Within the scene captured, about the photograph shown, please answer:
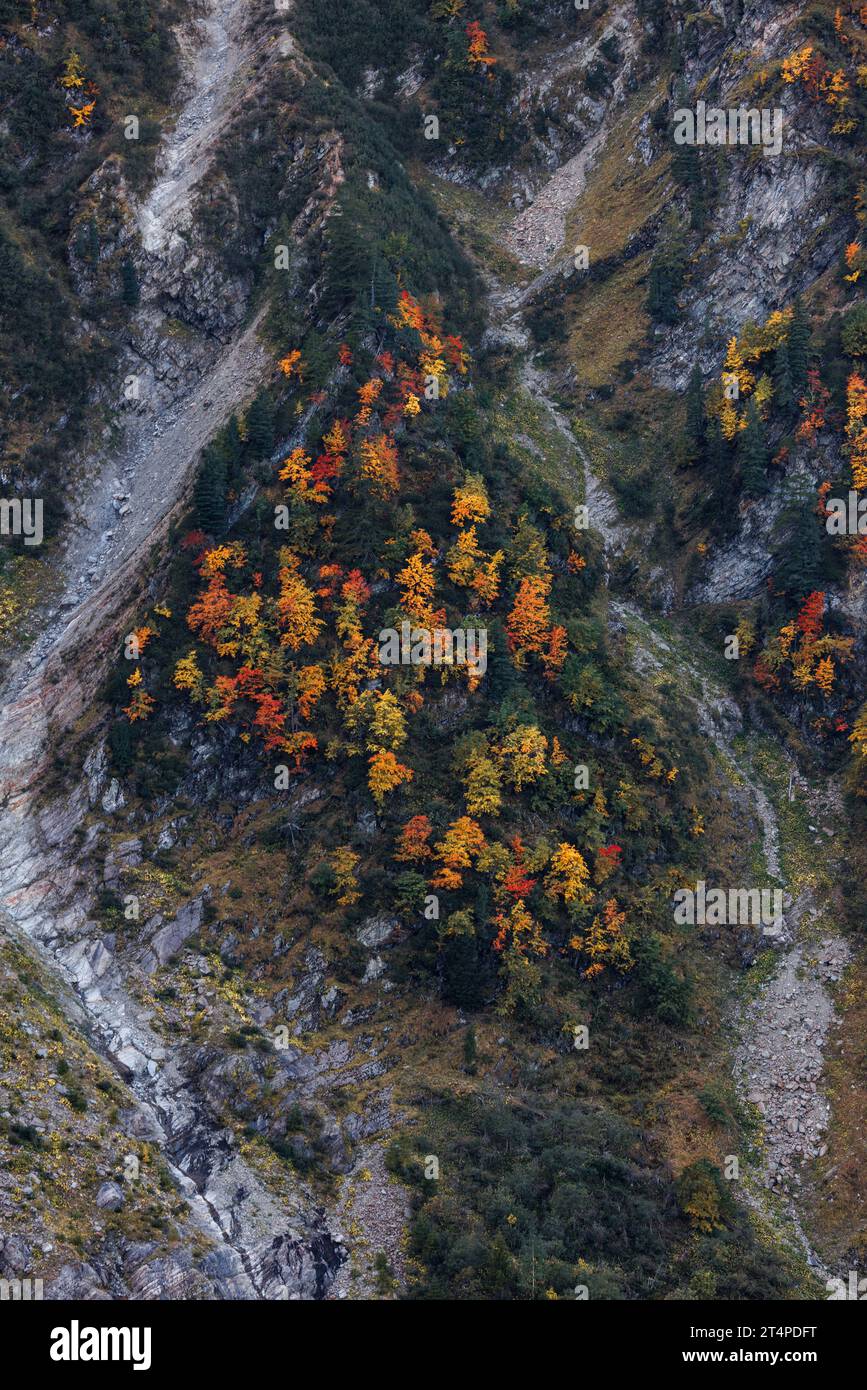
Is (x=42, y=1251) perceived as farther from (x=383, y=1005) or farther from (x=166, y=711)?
(x=166, y=711)

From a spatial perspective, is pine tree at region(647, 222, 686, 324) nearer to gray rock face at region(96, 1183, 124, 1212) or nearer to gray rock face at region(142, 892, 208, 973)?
gray rock face at region(142, 892, 208, 973)

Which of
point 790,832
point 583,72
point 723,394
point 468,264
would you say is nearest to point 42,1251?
point 790,832

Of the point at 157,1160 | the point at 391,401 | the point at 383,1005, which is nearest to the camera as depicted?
the point at 157,1160

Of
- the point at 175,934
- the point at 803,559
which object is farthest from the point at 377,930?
the point at 803,559

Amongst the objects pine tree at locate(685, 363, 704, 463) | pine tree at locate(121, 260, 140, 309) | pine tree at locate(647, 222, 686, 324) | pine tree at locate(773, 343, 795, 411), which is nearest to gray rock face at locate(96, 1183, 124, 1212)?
pine tree at locate(685, 363, 704, 463)

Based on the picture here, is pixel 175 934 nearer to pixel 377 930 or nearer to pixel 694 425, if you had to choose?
pixel 377 930

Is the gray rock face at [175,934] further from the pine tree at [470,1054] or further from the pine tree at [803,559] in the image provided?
the pine tree at [803,559]

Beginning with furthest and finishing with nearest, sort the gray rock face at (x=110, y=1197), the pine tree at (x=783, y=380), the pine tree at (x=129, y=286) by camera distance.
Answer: the pine tree at (x=129, y=286) < the pine tree at (x=783, y=380) < the gray rock face at (x=110, y=1197)

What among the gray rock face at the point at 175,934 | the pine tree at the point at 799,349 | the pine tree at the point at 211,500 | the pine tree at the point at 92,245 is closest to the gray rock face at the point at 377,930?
the gray rock face at the point at 175,934
